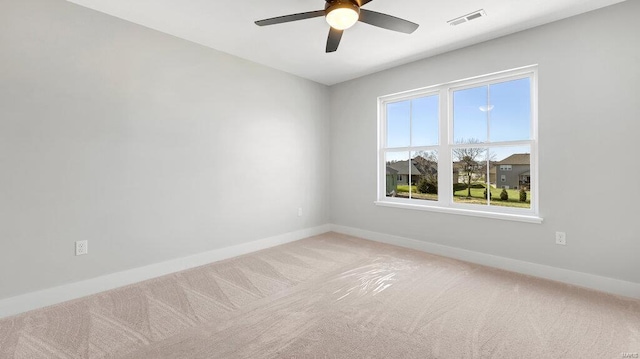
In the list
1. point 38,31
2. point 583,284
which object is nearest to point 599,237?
point 583,284

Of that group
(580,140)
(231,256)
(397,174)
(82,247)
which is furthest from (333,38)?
(82,247)

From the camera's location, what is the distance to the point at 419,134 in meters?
3.91

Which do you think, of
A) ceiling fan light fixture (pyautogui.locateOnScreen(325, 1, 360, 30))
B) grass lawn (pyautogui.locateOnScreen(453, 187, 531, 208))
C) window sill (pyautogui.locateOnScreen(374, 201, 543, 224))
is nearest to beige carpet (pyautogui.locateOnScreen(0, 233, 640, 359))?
window sill (pyautogui.locateOnScreen(374, 201, 543, 224))

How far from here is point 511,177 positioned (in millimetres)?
3131

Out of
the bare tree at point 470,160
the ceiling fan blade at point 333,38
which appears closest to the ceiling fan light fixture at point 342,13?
the ceiling fan blade at point 333,38

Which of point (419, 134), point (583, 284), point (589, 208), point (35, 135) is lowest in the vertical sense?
point (583, 284)

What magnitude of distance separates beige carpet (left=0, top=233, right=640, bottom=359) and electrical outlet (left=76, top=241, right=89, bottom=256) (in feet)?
1.34

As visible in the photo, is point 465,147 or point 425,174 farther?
point 425,174

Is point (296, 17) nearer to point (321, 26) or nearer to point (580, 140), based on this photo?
point (321, 26)

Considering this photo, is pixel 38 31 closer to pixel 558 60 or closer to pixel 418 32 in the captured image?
pixel 418 32

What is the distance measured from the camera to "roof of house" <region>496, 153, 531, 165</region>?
9.91 feet

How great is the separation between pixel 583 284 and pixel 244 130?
4011 mm

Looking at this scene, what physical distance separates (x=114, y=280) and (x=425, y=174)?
12.6 ft

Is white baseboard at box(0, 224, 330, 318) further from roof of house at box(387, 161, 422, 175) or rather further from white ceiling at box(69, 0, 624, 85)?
white ceiling at box(69, 0, 624, 85)
